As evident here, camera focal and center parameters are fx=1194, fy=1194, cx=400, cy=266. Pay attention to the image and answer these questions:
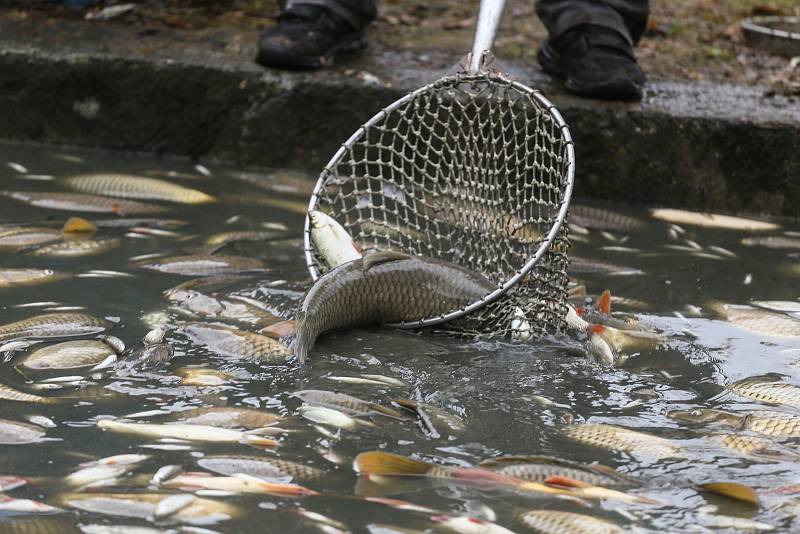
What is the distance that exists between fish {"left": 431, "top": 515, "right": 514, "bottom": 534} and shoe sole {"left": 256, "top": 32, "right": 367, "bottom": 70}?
12.0 ft

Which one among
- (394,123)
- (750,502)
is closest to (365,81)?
(394,123)

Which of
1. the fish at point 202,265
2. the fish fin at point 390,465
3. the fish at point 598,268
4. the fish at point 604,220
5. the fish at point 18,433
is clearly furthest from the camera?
the fish at point 604,220

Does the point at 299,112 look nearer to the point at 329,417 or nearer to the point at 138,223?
the point at 138,223

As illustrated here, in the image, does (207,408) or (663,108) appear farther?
(663,108)

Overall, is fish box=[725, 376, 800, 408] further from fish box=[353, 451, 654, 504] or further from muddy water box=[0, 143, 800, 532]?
fish box=[353, 451, 654, 504]

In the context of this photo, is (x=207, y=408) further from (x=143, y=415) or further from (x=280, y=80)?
A: (x=280, y=80)

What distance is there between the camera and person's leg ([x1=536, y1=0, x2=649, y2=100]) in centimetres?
541

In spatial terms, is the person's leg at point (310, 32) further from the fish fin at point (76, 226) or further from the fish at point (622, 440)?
the fish at point (622, 440)

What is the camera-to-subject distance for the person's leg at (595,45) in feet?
17.8

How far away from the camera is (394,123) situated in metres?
5.55

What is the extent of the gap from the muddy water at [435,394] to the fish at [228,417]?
0.16 feet

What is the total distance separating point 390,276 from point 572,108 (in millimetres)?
2112

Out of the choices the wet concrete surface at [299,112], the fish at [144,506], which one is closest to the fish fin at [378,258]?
the fish at [144,506]

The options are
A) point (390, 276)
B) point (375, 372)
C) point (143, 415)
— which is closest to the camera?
point (143, 415)
